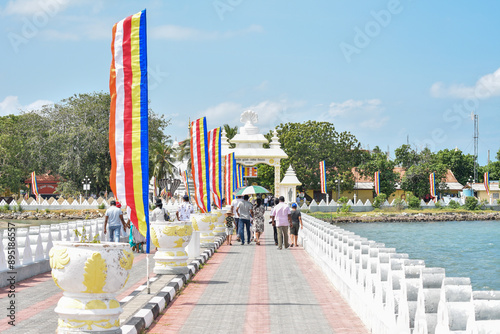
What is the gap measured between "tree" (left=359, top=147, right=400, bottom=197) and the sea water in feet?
44.0

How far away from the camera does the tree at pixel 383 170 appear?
2950 inches

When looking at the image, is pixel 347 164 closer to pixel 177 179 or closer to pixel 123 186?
pixel 177 179

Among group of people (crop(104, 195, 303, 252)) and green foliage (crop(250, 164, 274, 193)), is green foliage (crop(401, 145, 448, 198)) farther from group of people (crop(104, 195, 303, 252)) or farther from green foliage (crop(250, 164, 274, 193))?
group of people (crop(104, 195, 303, 252))

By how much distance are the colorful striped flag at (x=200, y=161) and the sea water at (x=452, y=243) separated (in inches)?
417

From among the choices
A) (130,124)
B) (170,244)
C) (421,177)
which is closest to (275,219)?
(170,244)

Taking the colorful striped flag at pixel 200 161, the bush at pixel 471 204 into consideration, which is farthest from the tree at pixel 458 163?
the colorful striped flag at pixel 200 161

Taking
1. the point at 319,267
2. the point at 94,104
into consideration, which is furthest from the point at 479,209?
the point at 319,267

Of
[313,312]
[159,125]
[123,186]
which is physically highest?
[159,125]

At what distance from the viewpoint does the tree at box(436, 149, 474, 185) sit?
299 feet

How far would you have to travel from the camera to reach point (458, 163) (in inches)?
3605

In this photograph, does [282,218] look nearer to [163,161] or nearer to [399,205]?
[399,205]

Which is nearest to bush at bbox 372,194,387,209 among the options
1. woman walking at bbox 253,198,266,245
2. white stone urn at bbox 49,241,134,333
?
woman walking at bbox 253,198,266,245

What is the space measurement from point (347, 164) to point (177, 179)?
19633mm

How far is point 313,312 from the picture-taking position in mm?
9664
